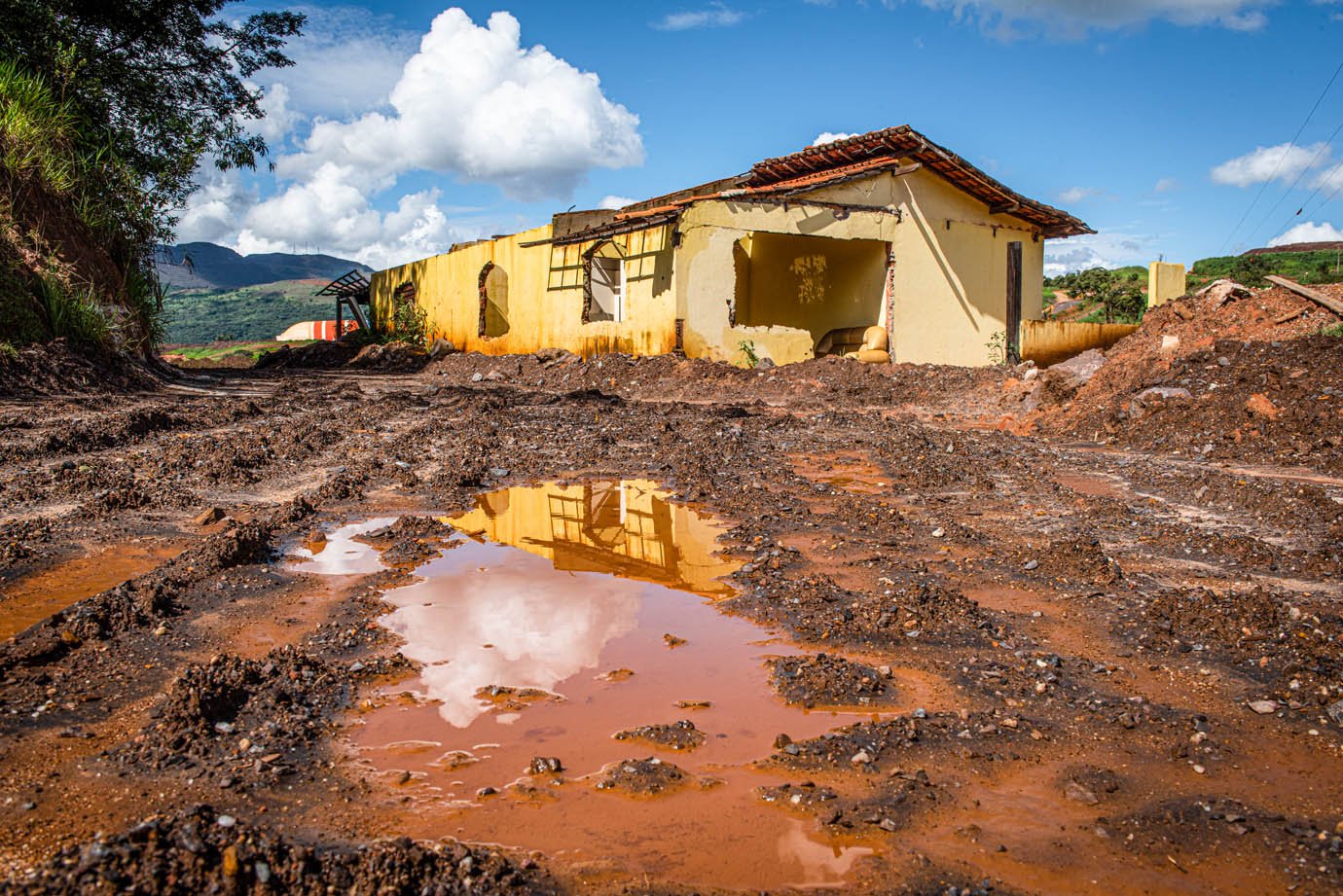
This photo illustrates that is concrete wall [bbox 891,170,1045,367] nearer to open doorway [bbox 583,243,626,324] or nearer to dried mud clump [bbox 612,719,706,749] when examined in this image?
open doorway [bbox 583,243,626,324]

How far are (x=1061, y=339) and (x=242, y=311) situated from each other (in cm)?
4014

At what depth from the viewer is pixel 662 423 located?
9336mm

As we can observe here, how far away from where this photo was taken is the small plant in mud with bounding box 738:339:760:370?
15219 mm

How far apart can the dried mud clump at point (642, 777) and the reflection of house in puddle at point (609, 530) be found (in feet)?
5.63

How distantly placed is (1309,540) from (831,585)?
9.99ft

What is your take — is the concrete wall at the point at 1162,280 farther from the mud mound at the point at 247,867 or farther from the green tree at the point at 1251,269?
the mud mound at the point at 247,867

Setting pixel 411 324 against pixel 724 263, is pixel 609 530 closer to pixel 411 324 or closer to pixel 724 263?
pixel 724 263

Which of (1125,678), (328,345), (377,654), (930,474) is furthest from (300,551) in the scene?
(328,345)

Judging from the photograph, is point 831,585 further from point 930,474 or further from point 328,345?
point 328,345

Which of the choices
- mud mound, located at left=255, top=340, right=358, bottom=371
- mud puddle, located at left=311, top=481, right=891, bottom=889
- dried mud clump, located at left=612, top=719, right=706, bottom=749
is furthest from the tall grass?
dried mud clump, located at left=612, top=719, right=706, bottom=749

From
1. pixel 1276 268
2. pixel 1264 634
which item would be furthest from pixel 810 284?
pixel 1276 268

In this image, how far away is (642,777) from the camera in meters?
2.50


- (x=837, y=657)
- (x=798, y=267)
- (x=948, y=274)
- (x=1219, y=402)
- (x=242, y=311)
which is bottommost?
(x=837, y=657)

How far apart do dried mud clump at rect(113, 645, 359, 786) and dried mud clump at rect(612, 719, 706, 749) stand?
3.36 feet
